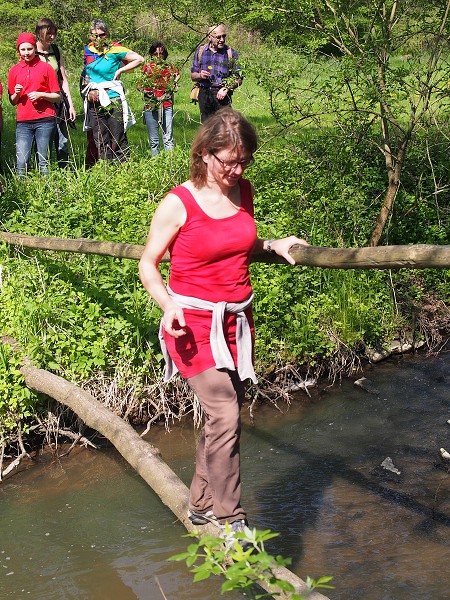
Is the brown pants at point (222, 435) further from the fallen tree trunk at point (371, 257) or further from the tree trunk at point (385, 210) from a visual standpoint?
the tree trunk at point (385, 210)

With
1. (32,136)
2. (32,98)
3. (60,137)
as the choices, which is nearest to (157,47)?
(60,137)

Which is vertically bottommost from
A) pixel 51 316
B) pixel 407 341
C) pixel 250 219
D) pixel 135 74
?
pixel 407 341

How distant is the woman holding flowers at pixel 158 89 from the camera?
9672 mm

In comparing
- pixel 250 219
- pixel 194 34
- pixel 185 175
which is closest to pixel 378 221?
pixel 185 175

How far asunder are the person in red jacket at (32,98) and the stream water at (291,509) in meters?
4.53

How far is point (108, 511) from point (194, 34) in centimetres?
620

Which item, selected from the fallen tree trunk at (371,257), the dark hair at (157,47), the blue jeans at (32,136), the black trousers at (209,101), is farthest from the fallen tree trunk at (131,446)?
the black trousers at (209,101)

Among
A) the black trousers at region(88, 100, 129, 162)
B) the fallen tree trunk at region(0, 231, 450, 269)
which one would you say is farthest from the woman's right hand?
the black trousers at region(88, 100, 129, 162)

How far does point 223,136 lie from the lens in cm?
360

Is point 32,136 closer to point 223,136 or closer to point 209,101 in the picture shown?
point 209,101

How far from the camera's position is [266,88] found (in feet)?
29.0

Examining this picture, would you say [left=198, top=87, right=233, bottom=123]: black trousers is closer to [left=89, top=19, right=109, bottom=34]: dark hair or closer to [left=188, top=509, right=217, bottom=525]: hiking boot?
[left=89, top=19, right=109, bottom=34]: dark hair

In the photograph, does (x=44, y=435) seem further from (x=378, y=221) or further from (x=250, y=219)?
(x=378, y=221)

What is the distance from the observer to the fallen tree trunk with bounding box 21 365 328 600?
13.7 ft
